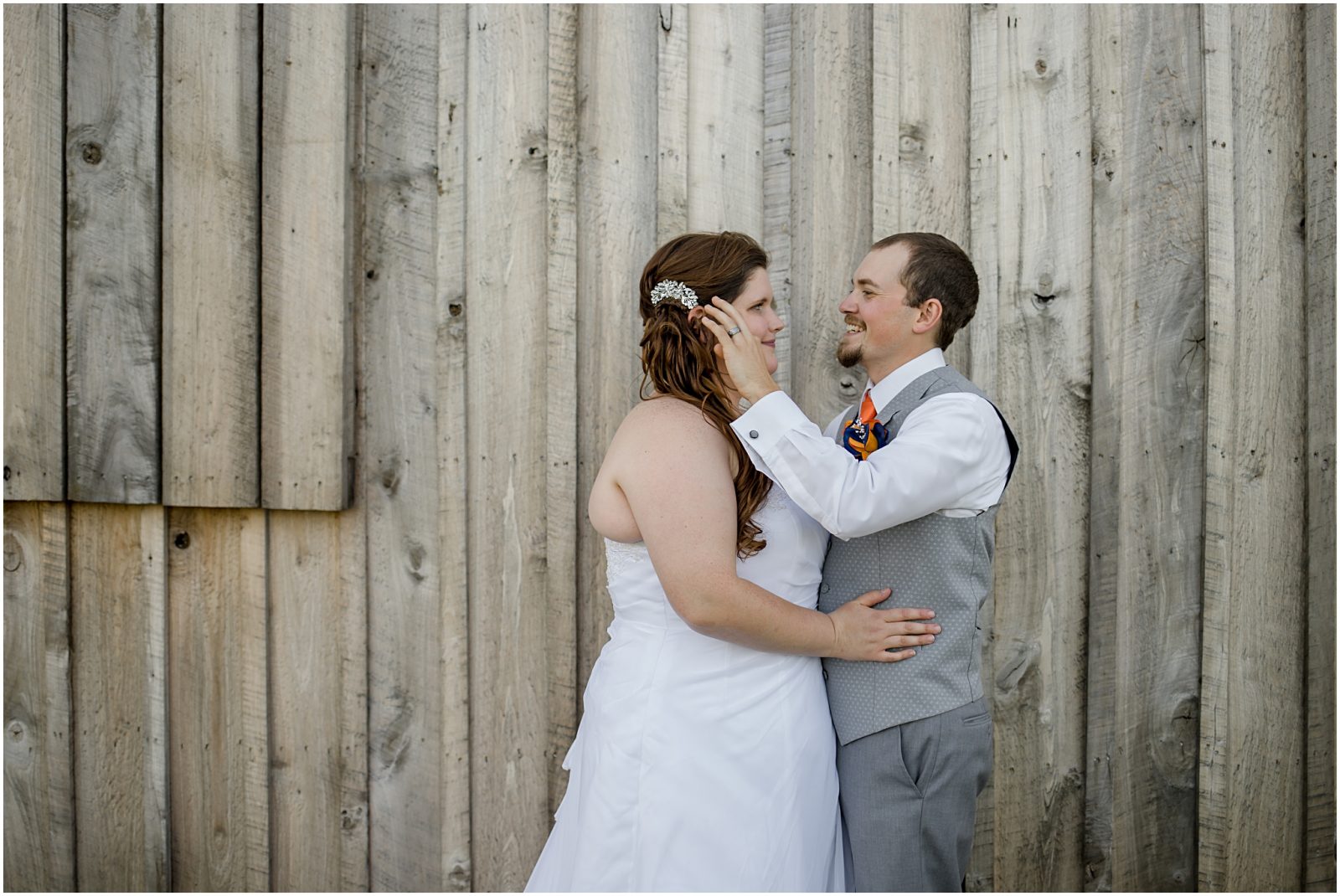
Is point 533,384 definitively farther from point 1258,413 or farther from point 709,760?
point 1258,413

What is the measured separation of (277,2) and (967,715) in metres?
2.42

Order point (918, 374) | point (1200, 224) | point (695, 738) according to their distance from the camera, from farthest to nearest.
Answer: point (1200, 224) < point (918, 374) < point (695, 738)

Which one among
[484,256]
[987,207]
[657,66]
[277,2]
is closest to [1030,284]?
[987,207]

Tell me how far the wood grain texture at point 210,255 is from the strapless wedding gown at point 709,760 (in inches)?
50.3

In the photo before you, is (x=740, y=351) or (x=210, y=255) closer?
(x=740, y=351)

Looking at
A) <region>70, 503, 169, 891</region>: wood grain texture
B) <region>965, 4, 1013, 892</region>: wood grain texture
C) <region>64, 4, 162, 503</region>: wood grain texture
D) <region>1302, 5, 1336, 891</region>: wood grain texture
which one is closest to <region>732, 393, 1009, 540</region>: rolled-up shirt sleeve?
<region>965, 4, 1013, 892</region>: wood grain texture

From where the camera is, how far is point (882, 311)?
7.11 feet

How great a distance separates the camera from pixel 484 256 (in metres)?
2.67

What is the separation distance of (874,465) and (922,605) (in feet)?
1.04

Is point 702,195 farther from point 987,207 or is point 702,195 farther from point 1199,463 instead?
point 1199,463

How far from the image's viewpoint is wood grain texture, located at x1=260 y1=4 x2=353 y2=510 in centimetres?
264

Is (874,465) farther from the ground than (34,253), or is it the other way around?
(34,253)

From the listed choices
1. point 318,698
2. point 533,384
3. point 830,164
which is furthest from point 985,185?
point 318,698

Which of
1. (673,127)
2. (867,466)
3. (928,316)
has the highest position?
(673,127)
